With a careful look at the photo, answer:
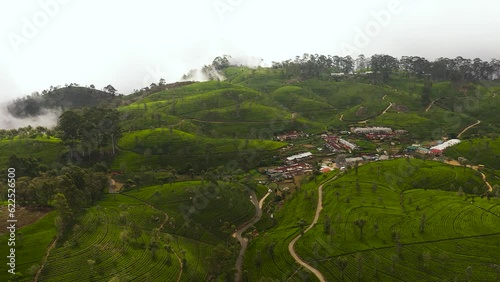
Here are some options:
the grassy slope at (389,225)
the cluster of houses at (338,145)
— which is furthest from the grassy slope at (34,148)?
the cluster of houses at (338,145)

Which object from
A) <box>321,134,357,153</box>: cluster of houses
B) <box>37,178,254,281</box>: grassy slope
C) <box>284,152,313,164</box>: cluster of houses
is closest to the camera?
<box>37,178,254,281</box>: grassy slope

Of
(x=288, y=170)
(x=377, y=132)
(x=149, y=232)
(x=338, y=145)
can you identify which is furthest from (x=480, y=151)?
(x=149, y=232)

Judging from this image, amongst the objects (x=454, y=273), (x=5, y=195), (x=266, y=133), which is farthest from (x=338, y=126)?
(x=5, y=195)

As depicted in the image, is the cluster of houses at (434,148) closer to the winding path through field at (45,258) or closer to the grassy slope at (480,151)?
the grassy slope at (480,151)

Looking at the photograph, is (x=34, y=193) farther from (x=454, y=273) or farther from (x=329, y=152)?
(x=329, y=152)

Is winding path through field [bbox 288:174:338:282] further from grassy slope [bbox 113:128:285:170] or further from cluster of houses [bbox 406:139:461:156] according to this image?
cluster of houses [bbox 406:139:461:156]

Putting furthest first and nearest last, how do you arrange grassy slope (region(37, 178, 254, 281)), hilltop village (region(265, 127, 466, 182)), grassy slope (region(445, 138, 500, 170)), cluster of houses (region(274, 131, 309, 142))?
cluster of houses (region(274, 131, 309, 142)), hilltop village (region(265, 127, 466, 182)), grassy slope (region(445, 138, 500, 170)), grassy slope (region(37, 178, 254, 281))

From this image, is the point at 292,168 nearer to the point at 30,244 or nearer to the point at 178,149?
the point at 178,149

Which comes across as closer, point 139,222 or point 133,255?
point 133,255

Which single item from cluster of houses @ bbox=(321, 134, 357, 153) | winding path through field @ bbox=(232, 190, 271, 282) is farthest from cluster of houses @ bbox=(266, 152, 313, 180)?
winding path through field @ bbox=(232, 190, 271, 282)
